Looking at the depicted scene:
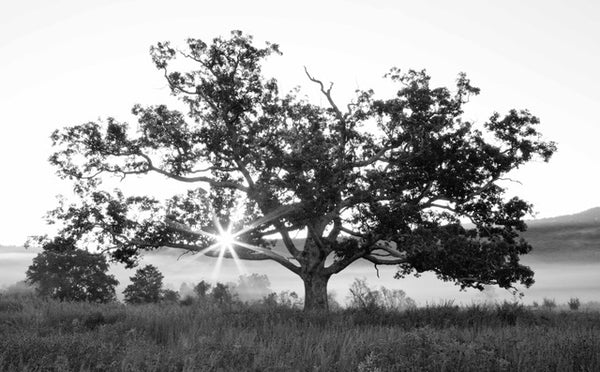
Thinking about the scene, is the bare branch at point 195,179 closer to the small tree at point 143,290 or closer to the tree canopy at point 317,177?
the tree canopy at point 317,177

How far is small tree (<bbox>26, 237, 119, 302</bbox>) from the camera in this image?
114 feet

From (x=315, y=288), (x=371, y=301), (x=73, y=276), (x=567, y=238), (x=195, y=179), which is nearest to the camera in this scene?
(x=371, y=301)

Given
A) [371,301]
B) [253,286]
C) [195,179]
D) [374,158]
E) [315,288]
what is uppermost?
[374,158]

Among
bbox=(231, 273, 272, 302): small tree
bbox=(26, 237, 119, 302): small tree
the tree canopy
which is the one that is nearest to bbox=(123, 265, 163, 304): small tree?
bbox=(26, 237, 119, 302): small tree

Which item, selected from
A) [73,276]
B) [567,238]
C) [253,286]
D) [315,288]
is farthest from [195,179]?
[567,238]

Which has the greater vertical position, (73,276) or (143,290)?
(73,276)

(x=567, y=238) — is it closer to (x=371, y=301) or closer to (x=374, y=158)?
(x=374, y=158)

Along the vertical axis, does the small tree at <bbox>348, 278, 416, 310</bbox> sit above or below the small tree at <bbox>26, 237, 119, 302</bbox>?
below

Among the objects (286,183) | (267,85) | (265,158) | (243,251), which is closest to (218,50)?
(267,85)

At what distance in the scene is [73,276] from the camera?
3525cm

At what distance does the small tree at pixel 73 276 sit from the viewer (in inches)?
1367

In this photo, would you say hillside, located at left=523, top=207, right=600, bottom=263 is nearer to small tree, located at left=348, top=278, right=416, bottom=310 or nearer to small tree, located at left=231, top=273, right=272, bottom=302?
small tree, located at left=231, top=273, right=272, bottom=302

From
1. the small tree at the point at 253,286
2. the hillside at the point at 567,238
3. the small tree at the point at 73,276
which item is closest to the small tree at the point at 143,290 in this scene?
the small tree at the point at 73,276

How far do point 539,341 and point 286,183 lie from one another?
11.8 m
